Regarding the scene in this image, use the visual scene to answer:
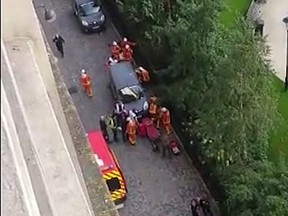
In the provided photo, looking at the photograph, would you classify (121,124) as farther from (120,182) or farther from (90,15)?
(90,15)

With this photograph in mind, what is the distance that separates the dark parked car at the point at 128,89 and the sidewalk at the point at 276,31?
17.3 ft

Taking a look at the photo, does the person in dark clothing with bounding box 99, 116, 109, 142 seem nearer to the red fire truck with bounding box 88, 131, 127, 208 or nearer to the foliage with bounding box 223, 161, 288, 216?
the red fire truck with bounding box 88, 131, 127, 208

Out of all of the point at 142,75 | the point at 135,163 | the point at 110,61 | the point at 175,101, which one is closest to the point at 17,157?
the point at 175,101

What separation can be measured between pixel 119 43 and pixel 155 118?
523 cm

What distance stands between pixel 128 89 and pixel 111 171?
5005 millimetres

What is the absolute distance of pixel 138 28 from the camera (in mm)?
28328

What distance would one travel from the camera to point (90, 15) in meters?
31.4

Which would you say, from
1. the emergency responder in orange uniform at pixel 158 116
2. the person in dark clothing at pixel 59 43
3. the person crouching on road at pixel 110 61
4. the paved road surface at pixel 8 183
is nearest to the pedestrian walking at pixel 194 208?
the emergency responder in orange uniform at pixel 158 116

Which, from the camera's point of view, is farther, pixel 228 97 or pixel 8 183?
pixel 228 97

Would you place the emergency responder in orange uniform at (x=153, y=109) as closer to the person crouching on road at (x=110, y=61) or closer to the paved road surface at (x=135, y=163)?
the paved road surface at (x=135, y=163)

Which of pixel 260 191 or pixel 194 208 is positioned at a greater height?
pixel 260 191

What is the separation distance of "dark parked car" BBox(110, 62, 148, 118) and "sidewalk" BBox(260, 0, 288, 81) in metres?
5.28

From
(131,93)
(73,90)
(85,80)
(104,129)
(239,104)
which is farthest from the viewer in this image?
(73,90)

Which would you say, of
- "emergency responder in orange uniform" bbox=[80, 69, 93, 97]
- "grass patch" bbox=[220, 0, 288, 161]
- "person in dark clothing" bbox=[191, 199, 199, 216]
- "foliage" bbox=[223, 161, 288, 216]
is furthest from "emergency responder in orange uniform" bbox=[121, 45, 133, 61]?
"foliage" bbox=[223, 161, 288, 216]
